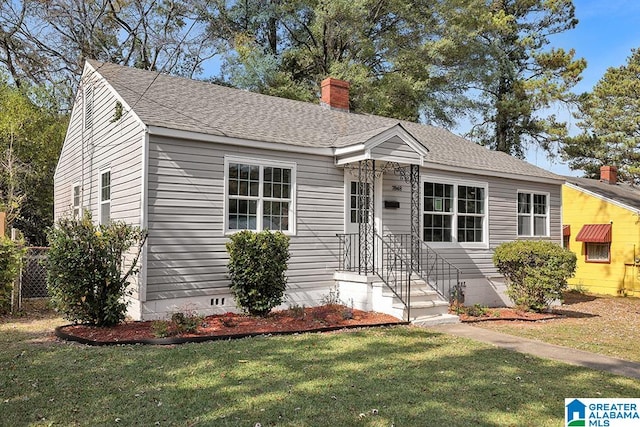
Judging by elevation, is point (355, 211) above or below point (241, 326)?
above

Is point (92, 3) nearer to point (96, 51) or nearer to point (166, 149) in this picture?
point (96, 51)

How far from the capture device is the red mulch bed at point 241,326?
6.96 m

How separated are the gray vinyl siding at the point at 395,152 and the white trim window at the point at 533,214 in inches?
201

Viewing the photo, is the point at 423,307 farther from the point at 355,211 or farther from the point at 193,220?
the point at 193,220

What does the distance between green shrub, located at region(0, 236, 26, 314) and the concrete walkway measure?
8.03 m

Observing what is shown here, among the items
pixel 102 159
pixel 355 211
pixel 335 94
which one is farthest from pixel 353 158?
pixel 102 159

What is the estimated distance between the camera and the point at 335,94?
1445cm

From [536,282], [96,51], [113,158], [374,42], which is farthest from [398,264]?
[96,51]

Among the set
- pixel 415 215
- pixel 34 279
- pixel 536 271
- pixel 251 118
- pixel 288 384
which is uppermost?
pixel 251 118

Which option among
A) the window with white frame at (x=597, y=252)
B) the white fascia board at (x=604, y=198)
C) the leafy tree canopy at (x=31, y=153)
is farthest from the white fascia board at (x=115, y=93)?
the window with white frame at (x=597, y=252)

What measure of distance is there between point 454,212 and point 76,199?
10004 mm

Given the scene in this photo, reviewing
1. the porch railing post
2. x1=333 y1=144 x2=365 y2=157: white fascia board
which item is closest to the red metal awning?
the porch railing post

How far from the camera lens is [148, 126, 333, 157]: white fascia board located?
8.33 meters

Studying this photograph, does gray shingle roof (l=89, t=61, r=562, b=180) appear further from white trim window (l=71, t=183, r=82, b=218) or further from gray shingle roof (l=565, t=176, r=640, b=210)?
gray shingle roof (l=565, t=176, r=640, b=210)
